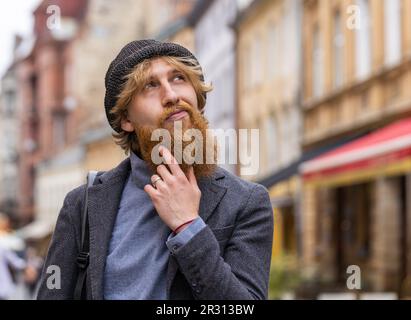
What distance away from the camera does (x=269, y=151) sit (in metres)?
15.8

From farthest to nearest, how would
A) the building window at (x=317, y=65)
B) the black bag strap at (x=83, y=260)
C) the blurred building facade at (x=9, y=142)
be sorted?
the building window at (x=317, y=65) < the blurred building facade at (x=9, y=142) < the black bag strap at (x=83, y=260)

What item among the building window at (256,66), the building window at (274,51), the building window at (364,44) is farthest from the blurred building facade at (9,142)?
the building window at (274,51)

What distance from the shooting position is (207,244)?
1484mm

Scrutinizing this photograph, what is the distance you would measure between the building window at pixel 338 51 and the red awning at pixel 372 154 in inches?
100

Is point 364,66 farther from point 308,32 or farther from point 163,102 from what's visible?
point 163,102

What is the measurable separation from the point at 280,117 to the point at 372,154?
7421mm

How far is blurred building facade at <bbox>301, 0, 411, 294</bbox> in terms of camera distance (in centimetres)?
1152

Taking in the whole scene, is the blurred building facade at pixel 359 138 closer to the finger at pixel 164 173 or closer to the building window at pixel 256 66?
the building window at pixel 256 66

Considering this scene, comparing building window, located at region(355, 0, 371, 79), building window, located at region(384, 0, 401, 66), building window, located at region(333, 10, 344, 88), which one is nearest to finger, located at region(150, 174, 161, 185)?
building window, located at region(384, 0, 401, 66)

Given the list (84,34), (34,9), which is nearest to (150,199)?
(34,9)

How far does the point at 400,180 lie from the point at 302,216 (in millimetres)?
3492

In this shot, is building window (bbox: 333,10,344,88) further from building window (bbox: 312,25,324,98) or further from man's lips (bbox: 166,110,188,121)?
man's lips (bbox: 166,110,188,121)

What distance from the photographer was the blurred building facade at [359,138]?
1152cm

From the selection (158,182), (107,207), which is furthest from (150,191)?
(107,207)
